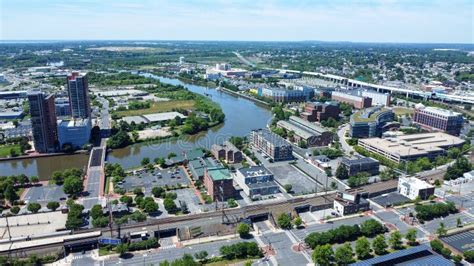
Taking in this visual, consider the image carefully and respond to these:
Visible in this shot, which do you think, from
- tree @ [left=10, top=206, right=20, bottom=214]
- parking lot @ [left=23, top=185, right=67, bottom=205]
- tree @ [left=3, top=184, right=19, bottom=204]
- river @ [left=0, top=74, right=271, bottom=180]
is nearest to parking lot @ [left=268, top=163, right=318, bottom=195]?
river @ [left=0, top=74, right=271, bottom=180]

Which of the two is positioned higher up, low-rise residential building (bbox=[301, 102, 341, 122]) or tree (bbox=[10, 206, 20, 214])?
low-rise residential building (bbox=[301, 102, 341, 122])

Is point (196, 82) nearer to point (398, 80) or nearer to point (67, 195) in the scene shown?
point (398, 80)

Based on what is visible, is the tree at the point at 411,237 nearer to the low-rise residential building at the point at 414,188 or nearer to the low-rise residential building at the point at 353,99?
the low-rise residential building at the point at 414,188

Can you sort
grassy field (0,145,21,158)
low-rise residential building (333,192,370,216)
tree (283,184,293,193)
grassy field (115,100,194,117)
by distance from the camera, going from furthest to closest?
grassy field (115,100,194,117), grassy field (0,145,21,158), tree (283,184,293,193), low-rise residential building (333,192,370,216)

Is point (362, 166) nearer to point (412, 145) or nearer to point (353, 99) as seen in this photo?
point (412, 145)

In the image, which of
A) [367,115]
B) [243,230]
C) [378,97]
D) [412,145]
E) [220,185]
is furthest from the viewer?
[378,97]

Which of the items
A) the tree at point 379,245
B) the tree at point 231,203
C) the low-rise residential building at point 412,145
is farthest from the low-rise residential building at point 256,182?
the low-rise residential building at point 412,145

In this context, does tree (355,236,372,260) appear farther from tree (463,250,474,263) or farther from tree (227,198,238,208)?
tree (227,198,238,208)

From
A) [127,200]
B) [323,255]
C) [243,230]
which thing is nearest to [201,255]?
[243,230]
